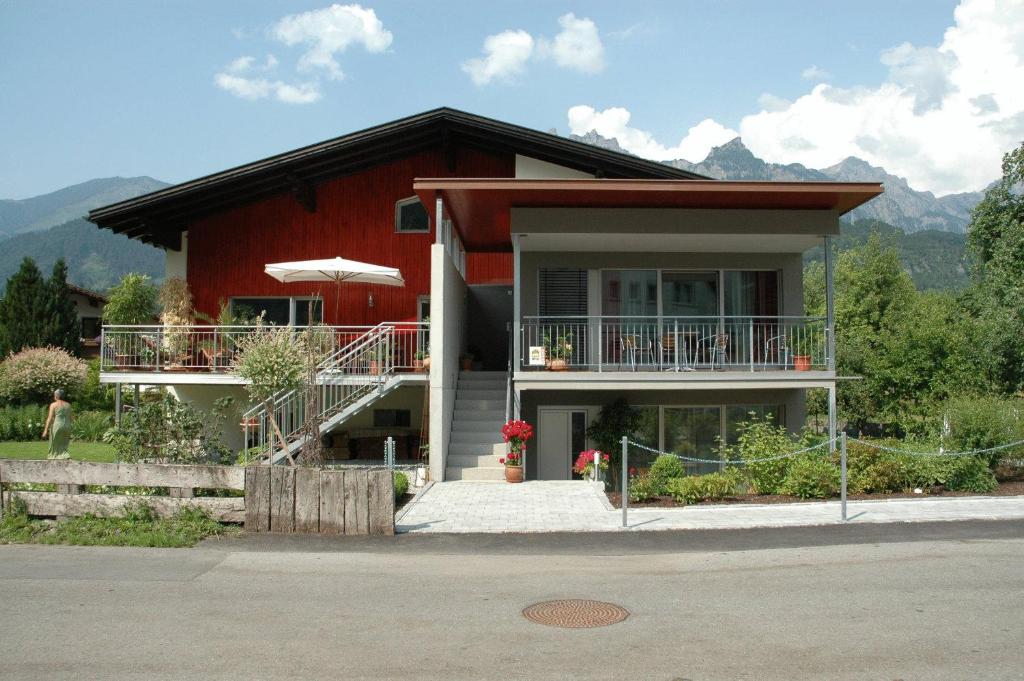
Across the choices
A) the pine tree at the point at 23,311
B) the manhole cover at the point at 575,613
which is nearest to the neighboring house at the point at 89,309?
the pine tree at the point at 23,311

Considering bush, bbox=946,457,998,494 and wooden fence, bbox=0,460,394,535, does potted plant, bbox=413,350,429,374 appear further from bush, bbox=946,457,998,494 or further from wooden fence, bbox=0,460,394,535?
bush, bbox=946,457,998,494

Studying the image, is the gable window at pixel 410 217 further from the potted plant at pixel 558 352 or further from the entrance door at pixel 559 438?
the entrance door at pixel 559 438

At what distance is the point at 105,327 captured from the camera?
60.5ft

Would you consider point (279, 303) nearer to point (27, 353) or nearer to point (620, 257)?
point (620, 257)

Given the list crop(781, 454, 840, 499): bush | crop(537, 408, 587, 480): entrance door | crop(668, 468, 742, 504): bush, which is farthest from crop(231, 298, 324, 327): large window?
crop(781, 454, 840, 499): bush

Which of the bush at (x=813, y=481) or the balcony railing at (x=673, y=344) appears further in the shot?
the balcony railing at (x=673, y=344)

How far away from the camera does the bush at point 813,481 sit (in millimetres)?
13195

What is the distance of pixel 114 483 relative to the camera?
11.1m

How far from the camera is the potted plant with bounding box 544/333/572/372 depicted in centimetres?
1639

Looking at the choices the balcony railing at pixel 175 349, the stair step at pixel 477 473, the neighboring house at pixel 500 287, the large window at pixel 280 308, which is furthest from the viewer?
the large window at pixel 280 308

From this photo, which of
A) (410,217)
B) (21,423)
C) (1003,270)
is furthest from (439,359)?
(1003,270)

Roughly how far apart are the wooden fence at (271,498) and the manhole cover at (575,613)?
3.78 metres

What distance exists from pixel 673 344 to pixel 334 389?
6.92 metres

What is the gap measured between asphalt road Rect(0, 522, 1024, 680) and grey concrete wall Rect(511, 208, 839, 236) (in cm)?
751
